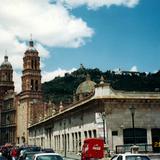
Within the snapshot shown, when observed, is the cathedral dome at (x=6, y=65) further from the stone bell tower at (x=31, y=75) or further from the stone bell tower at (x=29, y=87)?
the stone bell tower at (x=31, y=75)

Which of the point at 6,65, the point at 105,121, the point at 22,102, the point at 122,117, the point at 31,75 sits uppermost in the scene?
the point at 6,65

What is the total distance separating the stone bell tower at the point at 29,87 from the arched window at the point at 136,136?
69.8m

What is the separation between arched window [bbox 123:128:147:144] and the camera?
4372cm

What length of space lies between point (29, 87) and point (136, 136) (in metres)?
73.6

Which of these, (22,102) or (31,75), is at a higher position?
(31,75)

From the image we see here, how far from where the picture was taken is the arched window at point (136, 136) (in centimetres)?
4372

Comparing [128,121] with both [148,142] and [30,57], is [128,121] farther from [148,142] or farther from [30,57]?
[30,57]

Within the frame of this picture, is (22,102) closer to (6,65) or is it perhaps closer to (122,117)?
(6,65)

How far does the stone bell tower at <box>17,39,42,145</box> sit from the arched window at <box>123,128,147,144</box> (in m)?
69.8

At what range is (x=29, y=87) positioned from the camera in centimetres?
11488

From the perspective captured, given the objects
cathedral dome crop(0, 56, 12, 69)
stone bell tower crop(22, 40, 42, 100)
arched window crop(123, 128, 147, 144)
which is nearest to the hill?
stone bell tower crop(22, 40, 42, 100)

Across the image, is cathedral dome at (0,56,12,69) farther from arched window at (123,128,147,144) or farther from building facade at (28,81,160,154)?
arched window at (123,128,147,144)

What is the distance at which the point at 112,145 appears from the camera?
43.0 m

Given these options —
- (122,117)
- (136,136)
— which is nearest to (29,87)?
(122,117)
